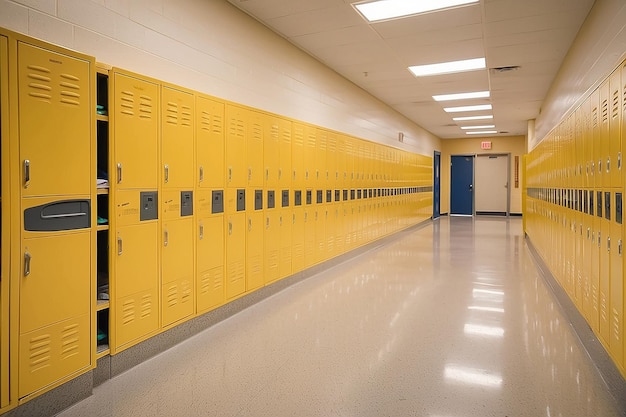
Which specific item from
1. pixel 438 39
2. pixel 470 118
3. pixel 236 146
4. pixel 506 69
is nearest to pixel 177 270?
pixel 236 146

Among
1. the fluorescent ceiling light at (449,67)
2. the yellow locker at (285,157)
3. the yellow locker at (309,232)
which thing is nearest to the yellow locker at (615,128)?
the yellow locker at (285,157)

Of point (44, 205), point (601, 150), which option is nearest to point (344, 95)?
point (601, 150)

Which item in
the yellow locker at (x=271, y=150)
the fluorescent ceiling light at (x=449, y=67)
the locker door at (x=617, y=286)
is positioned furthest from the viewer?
the fluorescent ceiling light at (x=449, y=67)

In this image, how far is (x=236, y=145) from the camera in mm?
3814

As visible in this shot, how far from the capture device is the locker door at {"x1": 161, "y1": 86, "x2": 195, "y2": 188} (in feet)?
9.82

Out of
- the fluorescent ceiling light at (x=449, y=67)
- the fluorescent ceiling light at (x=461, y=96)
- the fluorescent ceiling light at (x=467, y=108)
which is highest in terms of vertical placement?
the fluorescent ceiling light at (x=467, y=108)

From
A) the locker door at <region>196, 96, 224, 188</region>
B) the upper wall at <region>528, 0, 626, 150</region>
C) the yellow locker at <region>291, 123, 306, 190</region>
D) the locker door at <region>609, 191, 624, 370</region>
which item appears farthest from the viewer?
the yellow locker at <region>291, 123, 306, 190</region>

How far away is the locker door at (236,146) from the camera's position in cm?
371

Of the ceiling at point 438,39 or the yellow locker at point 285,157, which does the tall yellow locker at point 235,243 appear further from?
the ceiling at point 438,39

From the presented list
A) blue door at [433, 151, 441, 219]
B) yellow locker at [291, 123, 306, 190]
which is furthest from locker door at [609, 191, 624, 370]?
blue door at [433, 151, 441, 219]

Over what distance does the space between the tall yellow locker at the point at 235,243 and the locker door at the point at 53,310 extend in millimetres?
1459

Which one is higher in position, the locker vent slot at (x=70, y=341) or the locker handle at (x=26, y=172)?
the locker handle at (x=26, y=172)

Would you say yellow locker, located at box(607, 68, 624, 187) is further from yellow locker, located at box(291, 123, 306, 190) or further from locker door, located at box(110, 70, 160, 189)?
yellow locker, located at box(291, 123, 306, 190)

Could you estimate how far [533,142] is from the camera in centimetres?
1059
